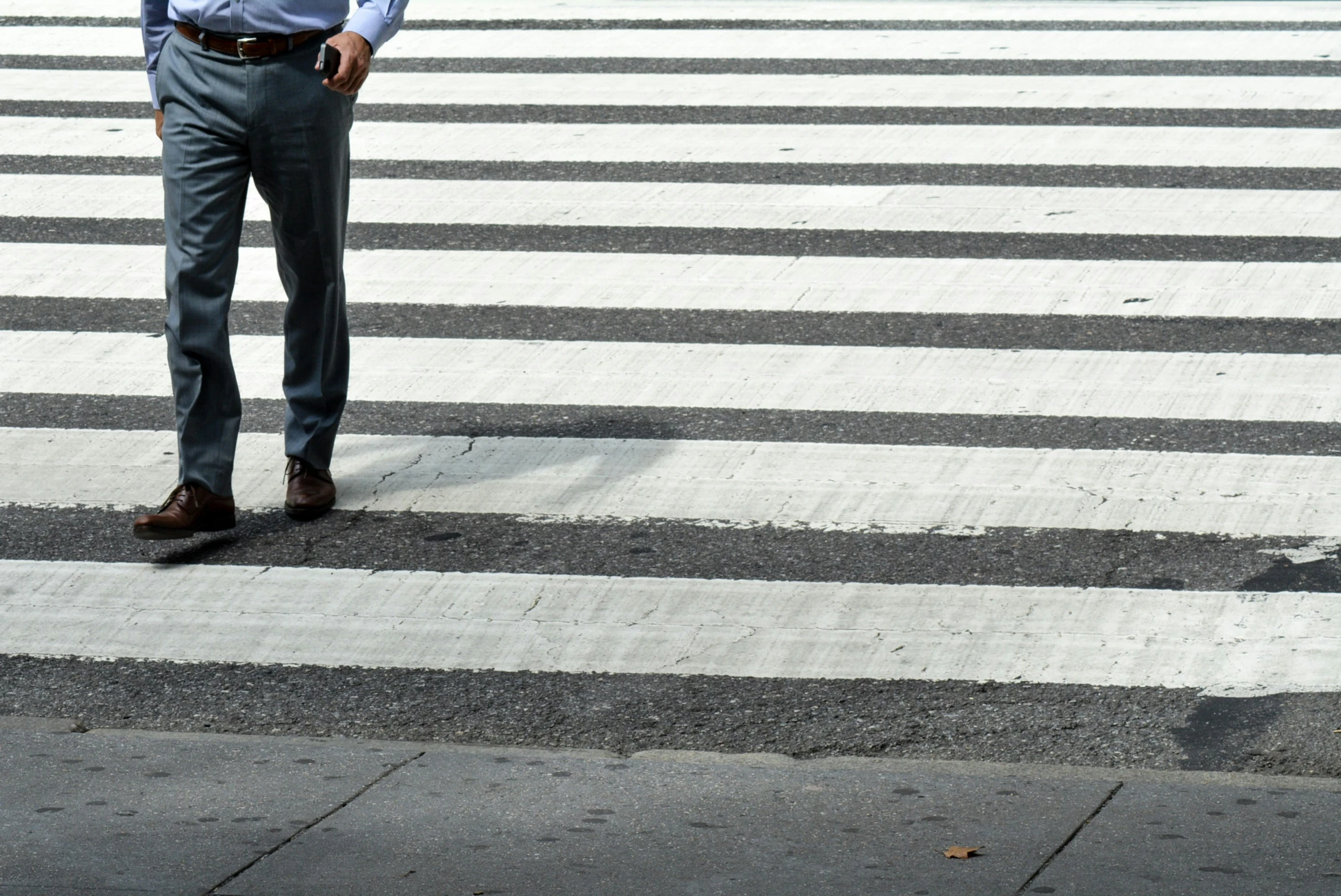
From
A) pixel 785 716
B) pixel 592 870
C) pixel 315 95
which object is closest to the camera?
pixel 592 870

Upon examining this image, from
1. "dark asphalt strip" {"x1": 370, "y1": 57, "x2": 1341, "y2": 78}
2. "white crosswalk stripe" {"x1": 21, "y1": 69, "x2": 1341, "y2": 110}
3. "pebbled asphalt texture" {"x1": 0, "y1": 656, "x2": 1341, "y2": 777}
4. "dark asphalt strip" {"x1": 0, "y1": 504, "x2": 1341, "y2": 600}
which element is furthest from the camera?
"dark asphalt strip" {"x1": 370, "y1": 57, "x2": 1341, "y2": 78}

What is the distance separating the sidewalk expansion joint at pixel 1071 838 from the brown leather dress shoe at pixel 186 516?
7.94ft

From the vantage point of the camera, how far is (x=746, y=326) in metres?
6.57

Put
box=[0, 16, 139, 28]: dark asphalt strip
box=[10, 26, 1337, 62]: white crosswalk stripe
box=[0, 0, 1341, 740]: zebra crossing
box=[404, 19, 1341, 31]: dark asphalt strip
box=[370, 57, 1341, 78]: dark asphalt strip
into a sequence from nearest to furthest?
box=[0, 0, 1341, 740]: zebra crossing < box=[370, 57, 1341, 78]: dark asphalt strip < box=[10, 26, 1337, 62]: white crosswalk stripe < box=[404, 19, 1341, 31]: dark asphalt strip < box=[0, 16, 139, 28]: dark asphalt strip

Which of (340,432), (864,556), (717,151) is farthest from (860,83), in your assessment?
(864,556)

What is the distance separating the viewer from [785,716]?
417cm

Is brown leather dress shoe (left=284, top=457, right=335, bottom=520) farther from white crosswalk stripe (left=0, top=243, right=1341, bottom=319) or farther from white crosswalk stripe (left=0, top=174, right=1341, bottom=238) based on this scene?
white crosswalk stripe (left=0, top=174, right=1341, bottom=238)

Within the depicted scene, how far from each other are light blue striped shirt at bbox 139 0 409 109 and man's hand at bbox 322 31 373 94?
1.0 inches

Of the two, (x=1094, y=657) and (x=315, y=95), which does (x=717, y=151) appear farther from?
(x=1094, y=657)

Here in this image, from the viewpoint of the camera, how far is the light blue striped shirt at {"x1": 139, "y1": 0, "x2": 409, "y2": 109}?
16.2 feet

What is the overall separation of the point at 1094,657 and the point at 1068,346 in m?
2.11

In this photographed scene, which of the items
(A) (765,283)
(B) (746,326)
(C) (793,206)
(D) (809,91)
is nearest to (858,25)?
(D) (809,91)

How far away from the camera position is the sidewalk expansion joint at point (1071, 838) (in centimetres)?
328

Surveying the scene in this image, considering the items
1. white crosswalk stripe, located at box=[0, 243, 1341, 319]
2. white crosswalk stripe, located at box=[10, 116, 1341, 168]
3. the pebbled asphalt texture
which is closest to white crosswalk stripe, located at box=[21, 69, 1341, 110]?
white crosswalk stripe, located at box=[10, 116, 1341, 168]
